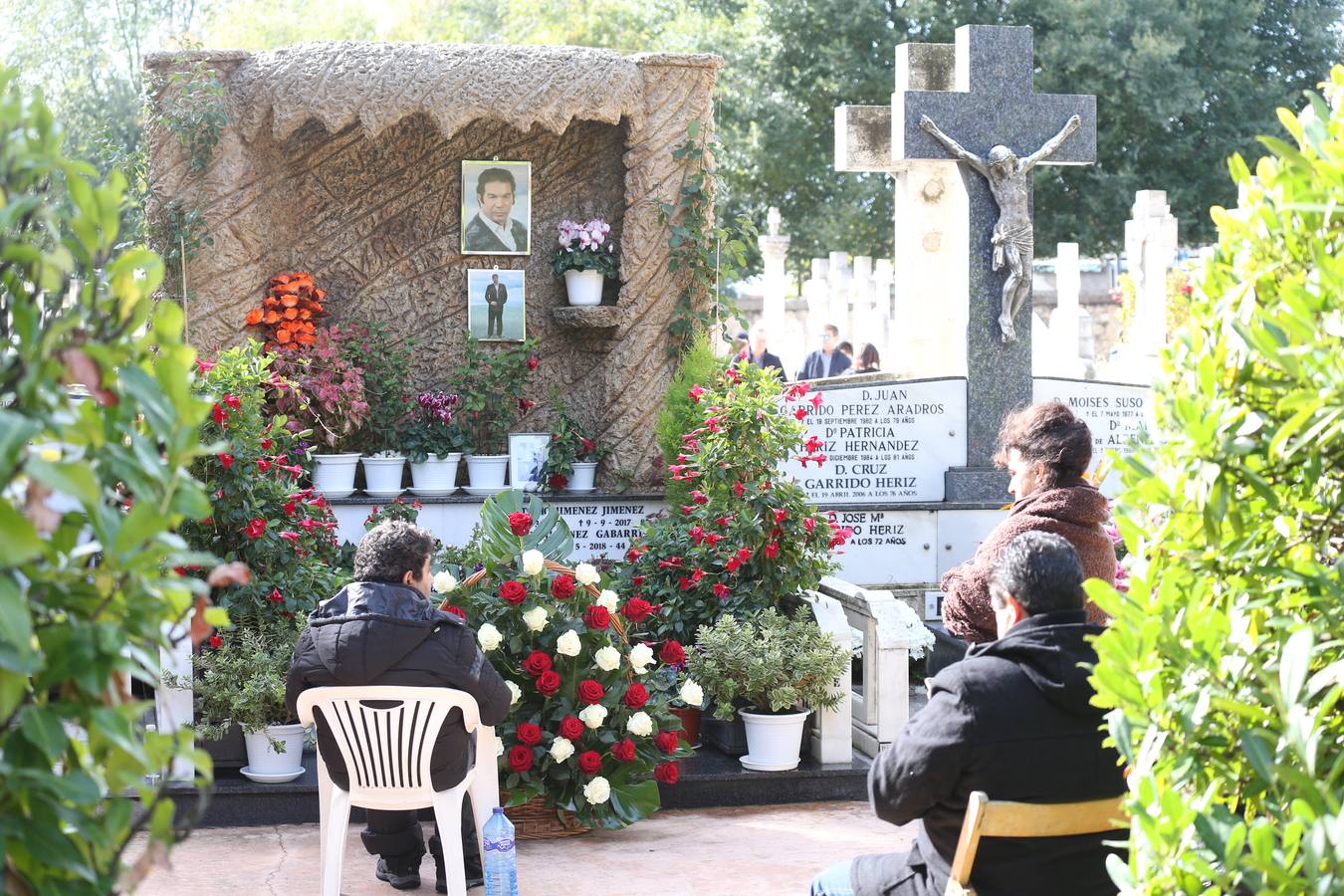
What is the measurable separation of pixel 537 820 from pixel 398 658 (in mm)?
1337

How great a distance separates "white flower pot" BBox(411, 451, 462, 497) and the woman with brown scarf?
4.45 metres

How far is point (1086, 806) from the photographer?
10.2 ft

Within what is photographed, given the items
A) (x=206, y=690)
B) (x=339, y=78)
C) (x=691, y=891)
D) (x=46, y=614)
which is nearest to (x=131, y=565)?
(x=46, y=614)

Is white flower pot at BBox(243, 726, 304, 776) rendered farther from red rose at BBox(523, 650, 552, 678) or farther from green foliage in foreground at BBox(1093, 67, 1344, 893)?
green foliage in foreground at BBox(1093, 67, 1344, 893)

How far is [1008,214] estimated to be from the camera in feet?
29.8

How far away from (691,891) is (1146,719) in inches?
118

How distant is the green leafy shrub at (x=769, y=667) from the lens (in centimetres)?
575

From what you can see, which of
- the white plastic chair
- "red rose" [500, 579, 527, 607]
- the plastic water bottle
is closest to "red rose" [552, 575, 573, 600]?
"red rose" [500, 579, 527, 607]

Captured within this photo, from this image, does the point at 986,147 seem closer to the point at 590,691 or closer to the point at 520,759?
the point at 590,691

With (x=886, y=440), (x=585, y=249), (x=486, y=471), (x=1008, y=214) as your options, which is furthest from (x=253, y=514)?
(x=1008, y=214)

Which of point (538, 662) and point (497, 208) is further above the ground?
point (497, 208)

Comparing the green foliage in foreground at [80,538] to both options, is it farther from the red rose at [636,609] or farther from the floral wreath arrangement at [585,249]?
the floral wreath arrangement at [585,249]

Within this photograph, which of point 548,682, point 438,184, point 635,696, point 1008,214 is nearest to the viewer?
point 548,682

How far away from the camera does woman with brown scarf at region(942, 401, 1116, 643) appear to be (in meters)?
4.58
